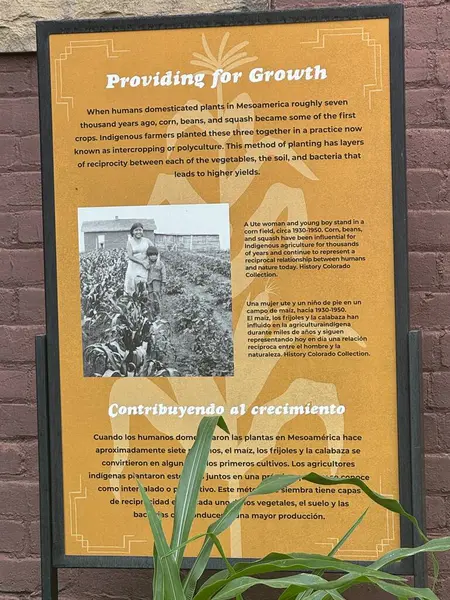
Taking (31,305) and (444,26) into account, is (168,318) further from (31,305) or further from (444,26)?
(444,26)

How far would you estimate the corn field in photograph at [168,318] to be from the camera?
6.16 feet

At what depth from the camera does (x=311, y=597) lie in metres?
1.48

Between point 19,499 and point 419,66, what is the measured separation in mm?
1539

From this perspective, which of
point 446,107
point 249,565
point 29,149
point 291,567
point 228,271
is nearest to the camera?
point 291,567

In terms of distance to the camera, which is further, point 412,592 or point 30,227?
point 30,227

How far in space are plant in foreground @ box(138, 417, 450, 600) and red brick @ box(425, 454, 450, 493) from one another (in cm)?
65

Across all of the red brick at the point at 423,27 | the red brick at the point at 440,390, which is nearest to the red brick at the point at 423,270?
the red brick at the point at 440,390

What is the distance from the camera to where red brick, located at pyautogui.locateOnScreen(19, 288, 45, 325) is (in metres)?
2.34

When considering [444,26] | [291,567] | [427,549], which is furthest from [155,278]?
[444,26]

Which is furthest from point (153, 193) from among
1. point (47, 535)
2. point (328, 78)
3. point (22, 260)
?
point (47, 535)

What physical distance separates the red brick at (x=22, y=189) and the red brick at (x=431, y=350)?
1.07 m

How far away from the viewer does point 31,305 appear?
92.4 inches

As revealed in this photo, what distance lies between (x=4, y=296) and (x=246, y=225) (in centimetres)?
82

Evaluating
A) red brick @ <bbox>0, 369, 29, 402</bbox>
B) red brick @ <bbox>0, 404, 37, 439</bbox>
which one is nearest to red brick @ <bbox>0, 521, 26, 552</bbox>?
red brick @ <bbox>0, 404, 37, 439</bbox>
